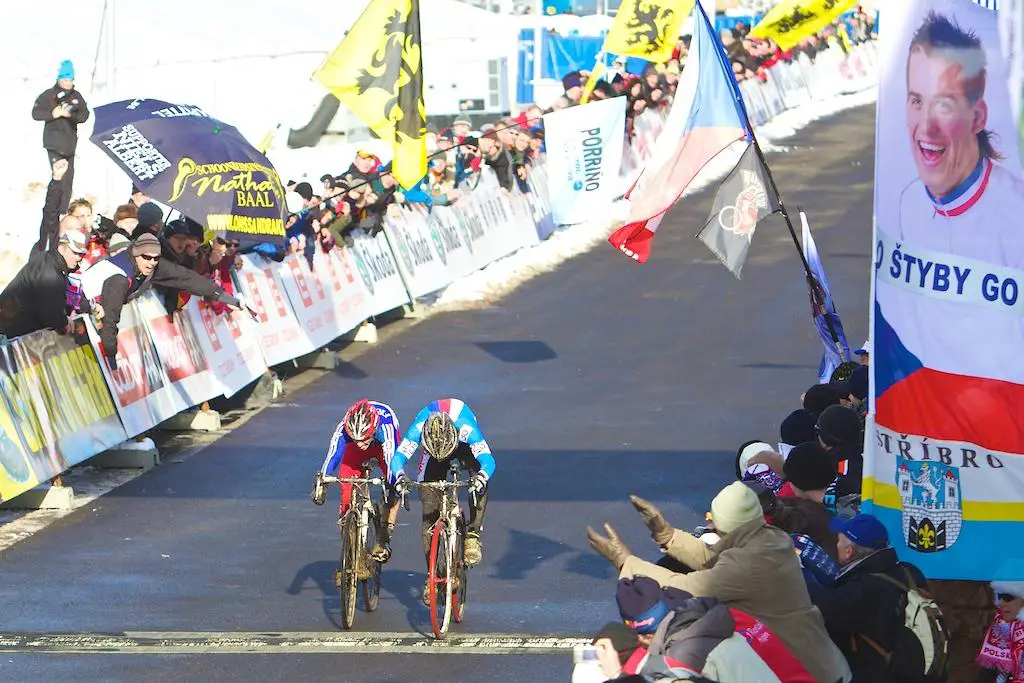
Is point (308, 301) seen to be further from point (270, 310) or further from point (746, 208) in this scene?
point (746, 208)

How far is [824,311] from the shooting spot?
15.1m

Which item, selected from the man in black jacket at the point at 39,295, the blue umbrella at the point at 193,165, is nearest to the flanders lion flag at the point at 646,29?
the blue umbrella at the point at 193,165

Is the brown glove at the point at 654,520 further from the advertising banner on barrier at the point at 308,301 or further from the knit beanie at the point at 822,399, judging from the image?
the advertising banner on barrier at the point at 308,301

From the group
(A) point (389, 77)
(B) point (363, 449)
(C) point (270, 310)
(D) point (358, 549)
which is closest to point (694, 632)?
(D) point (358, 549)

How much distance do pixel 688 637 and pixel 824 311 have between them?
8596 mm

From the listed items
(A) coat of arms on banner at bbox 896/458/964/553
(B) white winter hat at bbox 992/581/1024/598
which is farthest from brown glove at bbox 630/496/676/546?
(B) white winter hat at bbox 992/581/1024/598

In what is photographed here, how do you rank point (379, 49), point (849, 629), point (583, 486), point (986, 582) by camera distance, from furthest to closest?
point (379, 49)
point (583, 486)
point (986, 582)
point (849, 629)

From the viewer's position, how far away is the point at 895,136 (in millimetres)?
8523

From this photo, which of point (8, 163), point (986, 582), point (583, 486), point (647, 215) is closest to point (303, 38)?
point (8, 163)

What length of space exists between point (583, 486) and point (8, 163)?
609 inches

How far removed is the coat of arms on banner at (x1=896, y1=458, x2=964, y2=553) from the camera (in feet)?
28.4

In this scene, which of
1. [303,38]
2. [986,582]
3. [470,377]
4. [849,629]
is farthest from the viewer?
[303,38]

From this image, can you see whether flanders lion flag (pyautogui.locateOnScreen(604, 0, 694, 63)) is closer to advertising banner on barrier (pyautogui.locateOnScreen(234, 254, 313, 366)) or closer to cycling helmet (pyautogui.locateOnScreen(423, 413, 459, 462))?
advertising banner on barrier (pyautogui.locateOnScreen(234, 254, 313, 366))

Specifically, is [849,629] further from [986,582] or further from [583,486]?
[583,486]
